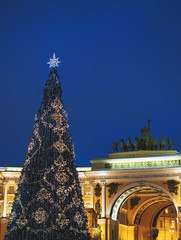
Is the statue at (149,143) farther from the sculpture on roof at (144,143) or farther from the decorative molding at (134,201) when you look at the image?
the decorative molding at (134,201)

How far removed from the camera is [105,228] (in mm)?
36281

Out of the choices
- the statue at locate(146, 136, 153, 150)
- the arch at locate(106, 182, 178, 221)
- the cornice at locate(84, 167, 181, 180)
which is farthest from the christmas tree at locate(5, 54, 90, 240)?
the statue at locate(146, 136, 153, 150)

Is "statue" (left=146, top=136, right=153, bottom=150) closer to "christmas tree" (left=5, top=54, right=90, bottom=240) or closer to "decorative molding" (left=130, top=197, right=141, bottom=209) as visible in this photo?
"decorative molding" (left=130, top=197, right=141, bottom=209)

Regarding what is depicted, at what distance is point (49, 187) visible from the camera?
21.1 metres

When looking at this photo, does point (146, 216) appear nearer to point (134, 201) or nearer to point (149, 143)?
point (134, 201)

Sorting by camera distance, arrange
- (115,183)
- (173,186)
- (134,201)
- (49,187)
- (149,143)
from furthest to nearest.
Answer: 1. (134,201)
2. (149,143)
3. (115,183)
4. (173,186)
5. (49,187)

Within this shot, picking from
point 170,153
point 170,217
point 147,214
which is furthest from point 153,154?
point 170,217

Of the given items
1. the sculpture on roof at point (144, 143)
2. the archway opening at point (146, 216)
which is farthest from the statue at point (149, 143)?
the archway opening at point (146, 216)

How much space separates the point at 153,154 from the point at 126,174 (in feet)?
9.97

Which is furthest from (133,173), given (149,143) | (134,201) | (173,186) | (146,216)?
(146,216)

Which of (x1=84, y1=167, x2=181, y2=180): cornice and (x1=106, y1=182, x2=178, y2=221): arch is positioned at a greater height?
(x1=84, y1=167, x2=181, y2=180): cornice

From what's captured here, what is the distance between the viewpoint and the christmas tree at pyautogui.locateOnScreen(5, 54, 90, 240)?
2055 cm

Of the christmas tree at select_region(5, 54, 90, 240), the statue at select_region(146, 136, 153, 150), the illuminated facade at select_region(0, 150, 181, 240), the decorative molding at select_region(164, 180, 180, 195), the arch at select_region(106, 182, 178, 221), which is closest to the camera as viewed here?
the christmas tree at select_region(5, 54, 90, 240)

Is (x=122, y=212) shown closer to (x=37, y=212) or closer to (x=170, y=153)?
(x=170, y=153)
